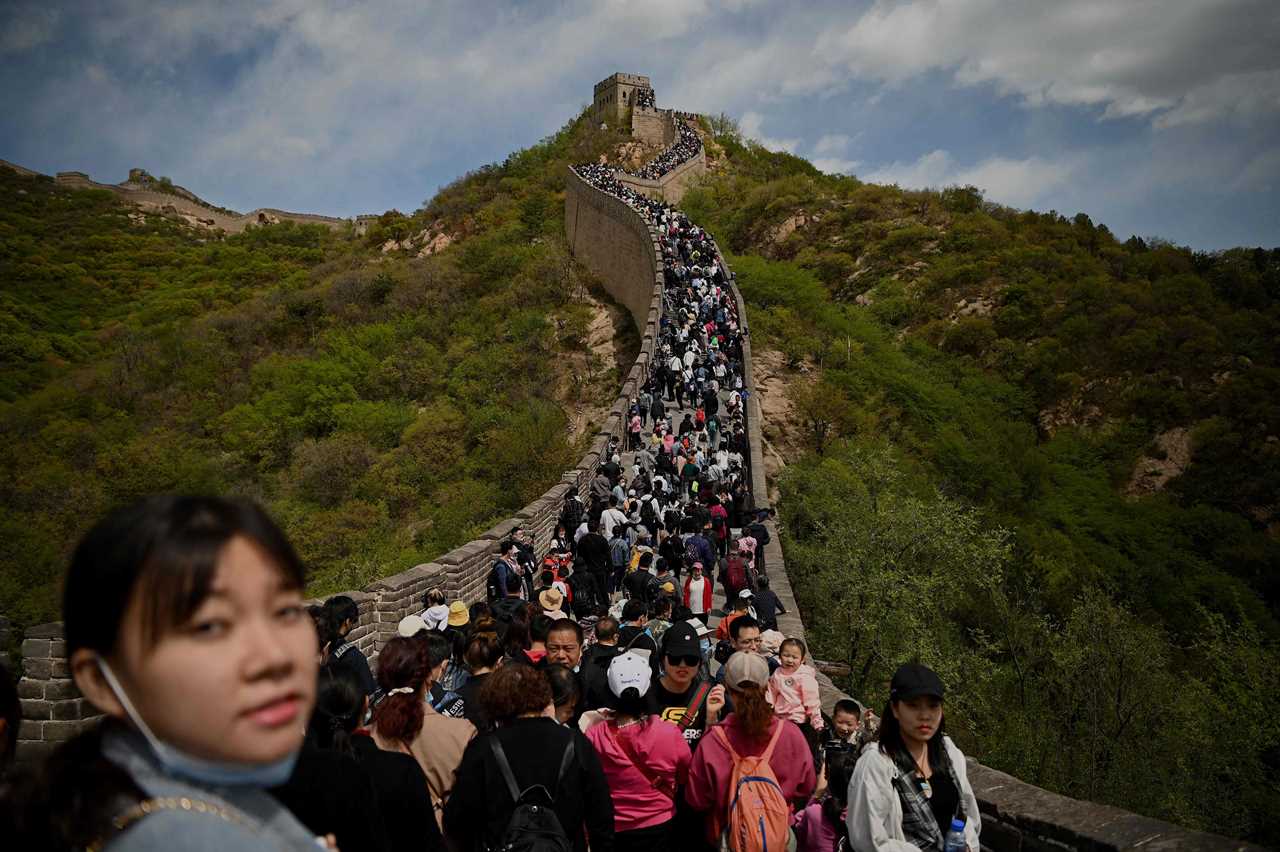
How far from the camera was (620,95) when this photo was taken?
207 feet

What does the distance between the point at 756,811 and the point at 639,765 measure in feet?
1.93

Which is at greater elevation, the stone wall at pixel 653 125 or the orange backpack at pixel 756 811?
the stone wall at pixel 653 125

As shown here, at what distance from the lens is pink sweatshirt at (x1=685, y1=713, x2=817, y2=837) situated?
330cm

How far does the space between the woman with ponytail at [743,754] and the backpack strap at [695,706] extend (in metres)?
0.41

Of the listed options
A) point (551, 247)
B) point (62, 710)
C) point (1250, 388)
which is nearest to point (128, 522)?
point (62, 710)

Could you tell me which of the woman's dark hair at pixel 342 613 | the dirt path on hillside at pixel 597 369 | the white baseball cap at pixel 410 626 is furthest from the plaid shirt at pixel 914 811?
the dirt path on hillside at pixel 597 369

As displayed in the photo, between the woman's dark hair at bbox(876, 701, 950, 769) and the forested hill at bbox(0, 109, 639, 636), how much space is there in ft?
45.5

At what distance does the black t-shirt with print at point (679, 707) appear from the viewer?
3.84m

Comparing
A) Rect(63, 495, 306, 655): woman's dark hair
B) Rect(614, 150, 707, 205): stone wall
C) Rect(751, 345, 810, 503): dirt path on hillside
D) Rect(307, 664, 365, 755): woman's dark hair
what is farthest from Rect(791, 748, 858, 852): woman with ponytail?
Rect(614, 150, 707, 205): stone wall

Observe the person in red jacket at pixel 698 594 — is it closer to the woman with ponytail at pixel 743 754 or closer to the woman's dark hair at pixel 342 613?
the woman's dark hair at pixel 342 613

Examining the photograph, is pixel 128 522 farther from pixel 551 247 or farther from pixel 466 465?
pixel 551 247

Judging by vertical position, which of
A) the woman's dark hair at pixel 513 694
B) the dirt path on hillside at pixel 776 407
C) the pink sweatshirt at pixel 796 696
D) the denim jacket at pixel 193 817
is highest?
the dirt path on hillside at pixel 776 407

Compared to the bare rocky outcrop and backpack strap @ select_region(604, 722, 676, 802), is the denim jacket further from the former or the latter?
the bare rocky outcrop

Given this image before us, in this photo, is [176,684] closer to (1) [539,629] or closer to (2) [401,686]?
(2) [401,686]
